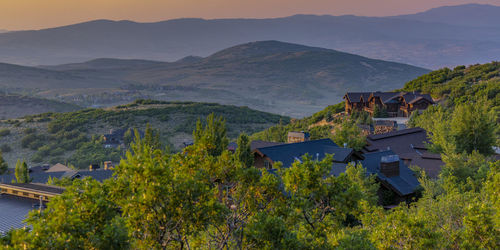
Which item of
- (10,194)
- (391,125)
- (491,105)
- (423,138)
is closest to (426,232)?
(10,194)

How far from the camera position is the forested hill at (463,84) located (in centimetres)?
6706

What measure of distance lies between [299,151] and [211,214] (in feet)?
77.7

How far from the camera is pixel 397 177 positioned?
30.4m

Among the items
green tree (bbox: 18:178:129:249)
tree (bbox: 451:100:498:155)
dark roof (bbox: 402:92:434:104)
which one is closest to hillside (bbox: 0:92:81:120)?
dark roof (bbox: 402:92:434:104)

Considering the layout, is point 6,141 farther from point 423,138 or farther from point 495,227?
point 495,227

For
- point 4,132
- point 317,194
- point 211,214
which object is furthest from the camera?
point 4,132

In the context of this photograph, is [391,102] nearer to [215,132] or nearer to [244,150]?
[215,132]

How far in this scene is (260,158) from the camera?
32781 millimetres

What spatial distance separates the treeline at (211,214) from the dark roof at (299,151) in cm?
1629

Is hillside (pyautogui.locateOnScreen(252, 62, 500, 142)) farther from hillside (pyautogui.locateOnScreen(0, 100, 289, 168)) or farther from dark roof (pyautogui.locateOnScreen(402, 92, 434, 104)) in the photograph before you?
hillside (pyautogui.locateOnScreen(0, 100, 289, 168))

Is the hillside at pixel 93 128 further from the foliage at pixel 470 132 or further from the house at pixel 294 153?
the foliage at pixel 470 132

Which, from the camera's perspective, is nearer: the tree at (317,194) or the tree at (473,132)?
the tree at (317,194)

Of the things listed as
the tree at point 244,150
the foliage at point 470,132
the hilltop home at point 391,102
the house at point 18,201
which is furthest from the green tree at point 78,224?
the hilltop home at point 391,102

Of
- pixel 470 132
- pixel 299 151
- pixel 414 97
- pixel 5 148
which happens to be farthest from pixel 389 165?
pixel 5 148
